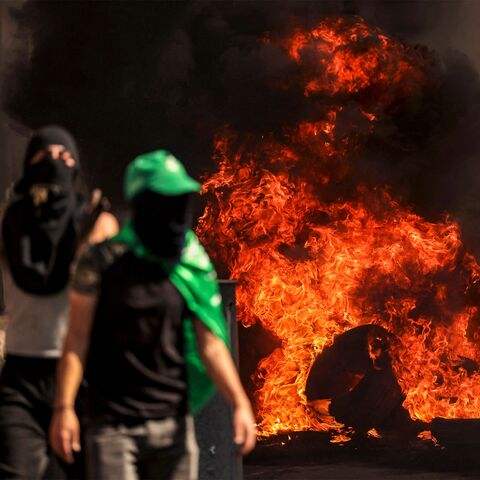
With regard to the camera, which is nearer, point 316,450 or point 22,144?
point 316,450

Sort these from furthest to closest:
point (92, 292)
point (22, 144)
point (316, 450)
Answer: point (22, 144) → point (316, 450) → point (92, 292)

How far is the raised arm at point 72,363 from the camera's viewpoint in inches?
132

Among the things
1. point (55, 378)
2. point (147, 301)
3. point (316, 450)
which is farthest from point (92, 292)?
point (316, 450)

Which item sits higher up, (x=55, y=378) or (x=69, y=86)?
(x=69, y=86)

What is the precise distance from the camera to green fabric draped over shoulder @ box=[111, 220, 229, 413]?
3.40 m

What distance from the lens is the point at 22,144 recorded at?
41.7 ft

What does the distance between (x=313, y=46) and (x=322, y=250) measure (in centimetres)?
271

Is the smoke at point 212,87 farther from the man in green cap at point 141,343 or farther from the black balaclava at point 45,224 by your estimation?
the man in green cap at point 141,343

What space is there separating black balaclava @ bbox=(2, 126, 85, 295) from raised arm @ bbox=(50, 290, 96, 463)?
1.58ft

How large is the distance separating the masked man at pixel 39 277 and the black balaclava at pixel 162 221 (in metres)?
0.47

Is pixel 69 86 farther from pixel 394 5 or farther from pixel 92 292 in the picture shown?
pixel 92 292

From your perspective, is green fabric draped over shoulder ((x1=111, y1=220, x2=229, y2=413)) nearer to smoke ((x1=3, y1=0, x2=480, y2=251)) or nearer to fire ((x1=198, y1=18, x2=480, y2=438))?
fire ((x1=198, y1=18, x2=480, y2=438))

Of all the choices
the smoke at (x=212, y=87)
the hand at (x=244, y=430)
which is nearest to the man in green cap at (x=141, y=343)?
the hand at (x=244, y=430)

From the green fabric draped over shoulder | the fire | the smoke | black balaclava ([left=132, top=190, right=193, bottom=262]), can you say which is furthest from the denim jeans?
the smoke
